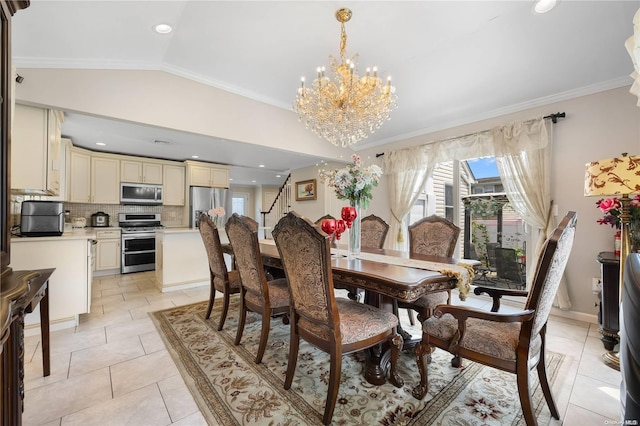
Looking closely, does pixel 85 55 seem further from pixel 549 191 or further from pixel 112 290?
pixel 549 191

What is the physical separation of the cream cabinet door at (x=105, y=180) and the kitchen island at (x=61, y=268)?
2946 millimetres

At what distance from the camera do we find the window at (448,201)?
4.07m

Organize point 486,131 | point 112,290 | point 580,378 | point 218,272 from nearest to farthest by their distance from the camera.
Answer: point 580,378, point 218,272, point 486,131, point 112,290

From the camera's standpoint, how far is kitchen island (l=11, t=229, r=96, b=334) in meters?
2.41

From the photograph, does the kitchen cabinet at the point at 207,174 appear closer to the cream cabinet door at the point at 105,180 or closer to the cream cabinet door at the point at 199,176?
the cream cabinet door at the point at 199,176

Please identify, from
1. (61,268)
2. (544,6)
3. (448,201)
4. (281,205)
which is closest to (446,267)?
(544,6)

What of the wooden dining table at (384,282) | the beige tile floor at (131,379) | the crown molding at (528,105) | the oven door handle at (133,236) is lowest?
the beige tile floor at (131,379)

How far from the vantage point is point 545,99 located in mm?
3064

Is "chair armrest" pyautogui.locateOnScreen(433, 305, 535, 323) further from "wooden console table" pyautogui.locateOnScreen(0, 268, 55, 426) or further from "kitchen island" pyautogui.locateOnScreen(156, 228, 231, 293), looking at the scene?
"kitchen island" pyautogui.locateOnScreen(156, 228, 231, 293)

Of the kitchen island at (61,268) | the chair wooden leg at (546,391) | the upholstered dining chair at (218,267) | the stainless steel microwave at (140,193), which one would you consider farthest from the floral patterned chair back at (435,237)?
the stainless steel microwave at (140,193)

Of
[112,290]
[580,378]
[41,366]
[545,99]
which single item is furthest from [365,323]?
[112,290]

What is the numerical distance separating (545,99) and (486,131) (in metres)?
0.64

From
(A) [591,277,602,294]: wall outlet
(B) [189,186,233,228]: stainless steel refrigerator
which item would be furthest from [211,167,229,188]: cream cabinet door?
(A) [591,277,602,294]: wall outlet

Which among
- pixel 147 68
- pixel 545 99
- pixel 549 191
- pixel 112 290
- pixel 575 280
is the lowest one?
pixel 112 290
